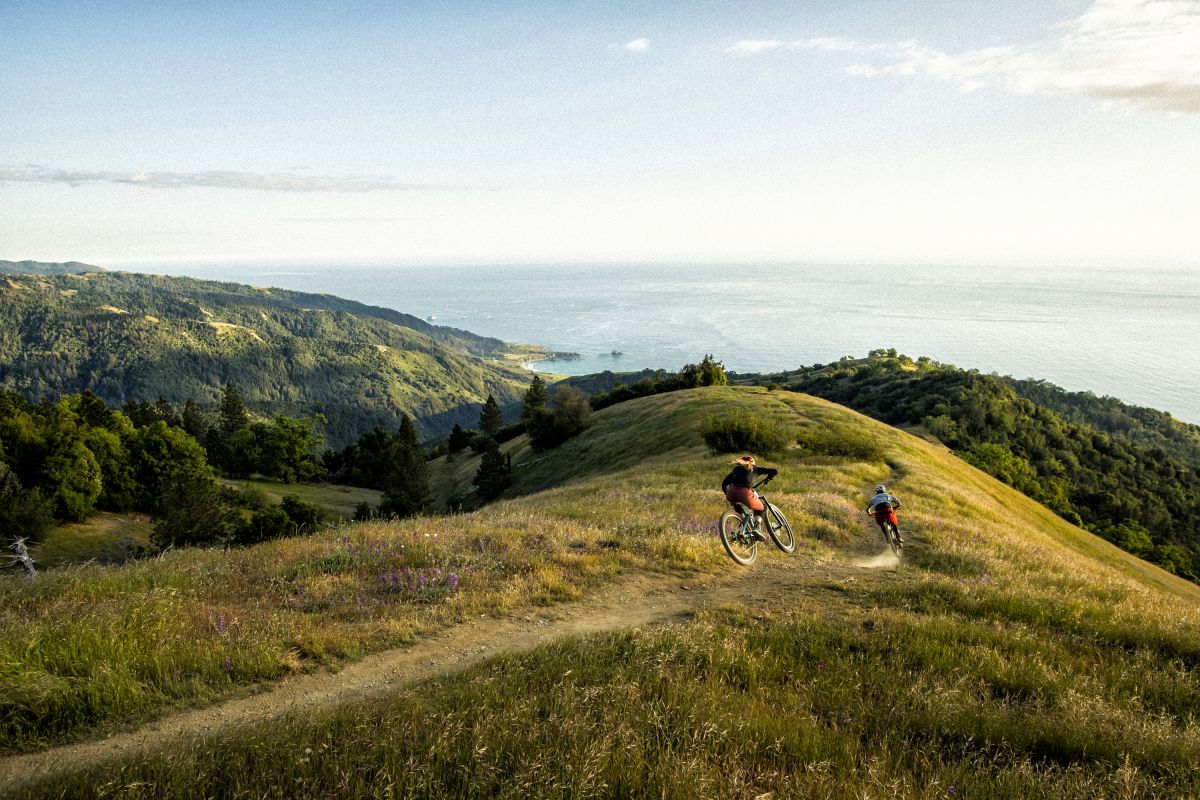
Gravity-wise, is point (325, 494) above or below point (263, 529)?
below

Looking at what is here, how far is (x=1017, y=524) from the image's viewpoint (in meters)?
26.4

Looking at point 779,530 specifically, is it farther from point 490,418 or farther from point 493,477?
point 490,418

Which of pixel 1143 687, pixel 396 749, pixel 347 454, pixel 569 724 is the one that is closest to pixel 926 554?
pixel 1143 687

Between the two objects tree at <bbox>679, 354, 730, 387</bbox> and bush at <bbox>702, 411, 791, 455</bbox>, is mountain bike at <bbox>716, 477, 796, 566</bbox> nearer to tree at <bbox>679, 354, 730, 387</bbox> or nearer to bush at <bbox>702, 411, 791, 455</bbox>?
bush at <bbox>702, 411, 791, 455</bbox>

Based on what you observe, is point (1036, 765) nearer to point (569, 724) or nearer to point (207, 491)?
point (569, 724)

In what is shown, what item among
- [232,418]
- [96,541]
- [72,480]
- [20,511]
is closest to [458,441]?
[232,418]

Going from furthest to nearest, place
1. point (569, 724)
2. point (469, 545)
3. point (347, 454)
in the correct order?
point (347, 454) → point (469, 545) → point (569, 724)

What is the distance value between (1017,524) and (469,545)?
1072 inches

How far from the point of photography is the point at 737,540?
513 inches

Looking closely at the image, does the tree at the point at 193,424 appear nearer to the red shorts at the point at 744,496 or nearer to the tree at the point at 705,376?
the tree at the point at 705,376

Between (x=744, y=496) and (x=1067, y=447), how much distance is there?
11079 cm

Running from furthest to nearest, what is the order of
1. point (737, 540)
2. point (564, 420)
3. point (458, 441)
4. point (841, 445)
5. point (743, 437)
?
point (458, 441) → point (564, 420) → point (841, 445) → point (743, 437) → point (737, 540)

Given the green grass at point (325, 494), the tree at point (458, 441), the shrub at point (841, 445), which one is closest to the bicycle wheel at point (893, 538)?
the shrub at point (841, 445)

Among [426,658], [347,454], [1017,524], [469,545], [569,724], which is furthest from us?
[347,454]
